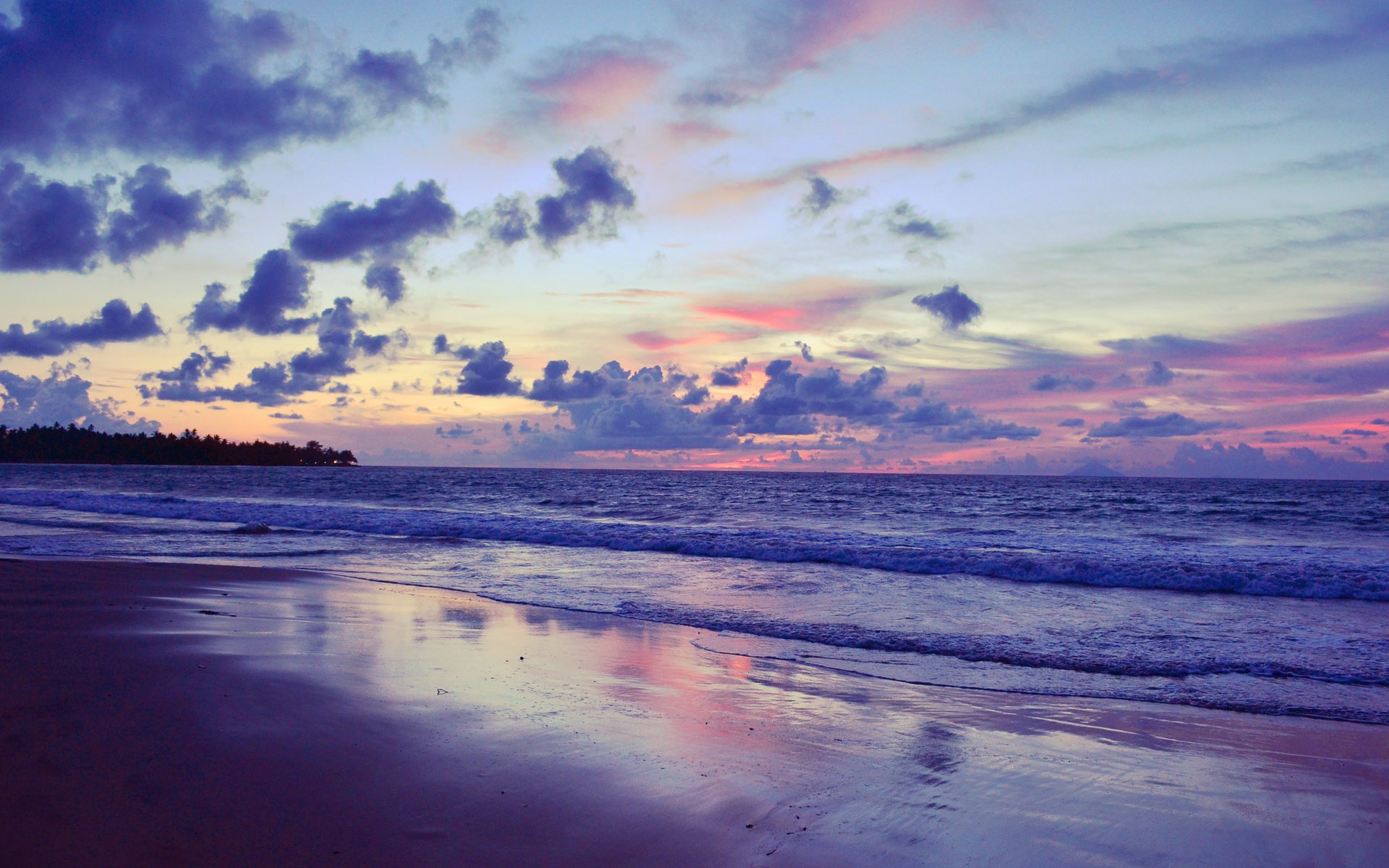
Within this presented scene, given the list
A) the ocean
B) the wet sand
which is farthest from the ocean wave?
the wet sand

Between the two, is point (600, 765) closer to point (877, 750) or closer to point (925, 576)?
point (877, 750)

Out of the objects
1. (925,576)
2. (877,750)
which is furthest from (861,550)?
(877,750)

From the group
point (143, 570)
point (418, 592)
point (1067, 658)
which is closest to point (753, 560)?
point (418, 592)

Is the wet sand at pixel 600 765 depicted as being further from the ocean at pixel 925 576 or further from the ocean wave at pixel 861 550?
the ocean wave at pixel 861 550

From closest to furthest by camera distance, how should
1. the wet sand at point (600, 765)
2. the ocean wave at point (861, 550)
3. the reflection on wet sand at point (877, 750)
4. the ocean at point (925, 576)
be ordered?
the wet sand at point (600, 765), the reflection on wet sand at point (877, 750), the ocean at point (925, 576), the ocean wave at point (861, 550)

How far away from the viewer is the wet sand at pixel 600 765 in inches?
167

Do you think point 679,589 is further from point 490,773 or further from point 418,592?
point 490,773

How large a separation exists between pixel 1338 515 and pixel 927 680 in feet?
159

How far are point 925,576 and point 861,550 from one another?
3.66m

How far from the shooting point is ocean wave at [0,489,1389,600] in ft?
59.0

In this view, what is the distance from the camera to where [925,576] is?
19.1 metres

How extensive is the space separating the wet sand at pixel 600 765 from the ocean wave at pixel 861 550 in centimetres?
1166

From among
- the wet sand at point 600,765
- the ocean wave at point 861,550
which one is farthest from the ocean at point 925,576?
the wet sand at point 600,765

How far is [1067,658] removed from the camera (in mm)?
10367
